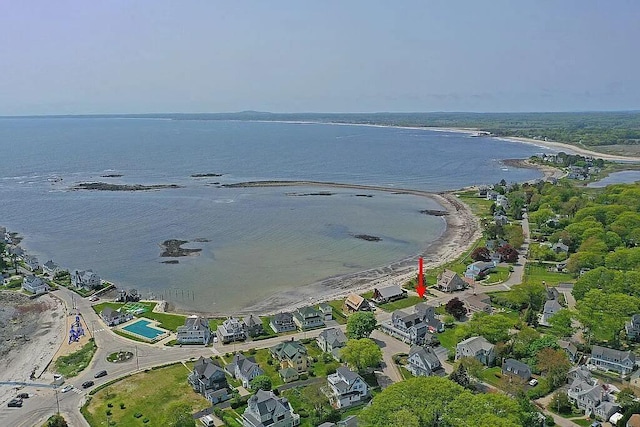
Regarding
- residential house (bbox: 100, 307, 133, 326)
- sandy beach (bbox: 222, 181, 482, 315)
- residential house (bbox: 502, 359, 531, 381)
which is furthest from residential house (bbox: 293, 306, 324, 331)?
residential house (bbox: 502, 359, 531, 381)

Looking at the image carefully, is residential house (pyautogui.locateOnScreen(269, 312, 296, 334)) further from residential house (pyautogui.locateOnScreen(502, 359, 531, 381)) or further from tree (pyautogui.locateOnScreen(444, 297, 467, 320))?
residential house (pyautogui.locateOnScreen(502, 359, 531, 381))

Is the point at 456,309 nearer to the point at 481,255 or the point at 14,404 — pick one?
the point at 481,255

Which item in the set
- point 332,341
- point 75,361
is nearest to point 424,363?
point 332,341

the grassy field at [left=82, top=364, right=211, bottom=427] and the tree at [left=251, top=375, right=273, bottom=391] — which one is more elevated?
the tree at [left=251, top=375, right=273, bottom=391]

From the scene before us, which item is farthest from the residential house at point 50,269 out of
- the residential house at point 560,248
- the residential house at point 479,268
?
the residential house at point 560,248

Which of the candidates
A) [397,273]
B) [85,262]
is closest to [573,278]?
[397,273]

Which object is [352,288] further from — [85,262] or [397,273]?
[85,262]
